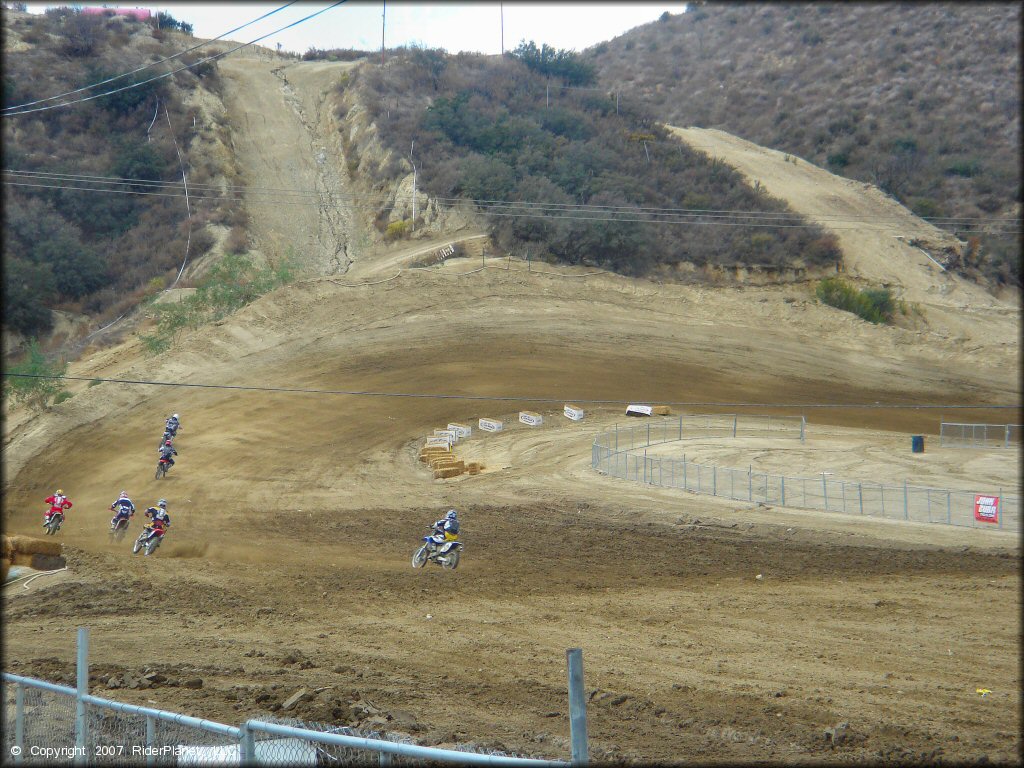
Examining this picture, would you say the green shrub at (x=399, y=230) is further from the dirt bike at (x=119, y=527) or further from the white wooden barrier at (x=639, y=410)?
the dirt bike at (x=119, y=527)

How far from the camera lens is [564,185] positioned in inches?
2516

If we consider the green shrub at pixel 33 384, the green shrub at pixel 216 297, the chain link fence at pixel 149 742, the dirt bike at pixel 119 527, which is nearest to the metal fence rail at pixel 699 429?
the dirt bike at pixel 119 527

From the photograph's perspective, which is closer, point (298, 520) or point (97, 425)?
point (298, 520)

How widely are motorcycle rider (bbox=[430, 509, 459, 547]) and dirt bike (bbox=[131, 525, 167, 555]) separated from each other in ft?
A: 28.8

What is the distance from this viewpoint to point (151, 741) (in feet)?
25.4

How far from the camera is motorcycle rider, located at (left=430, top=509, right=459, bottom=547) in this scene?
22.1 metres

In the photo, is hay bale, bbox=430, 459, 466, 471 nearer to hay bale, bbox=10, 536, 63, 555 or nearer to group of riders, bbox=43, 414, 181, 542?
group of riders, bbox=43, 414, 181, 542

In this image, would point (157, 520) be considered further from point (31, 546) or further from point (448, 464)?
point (448, 464)

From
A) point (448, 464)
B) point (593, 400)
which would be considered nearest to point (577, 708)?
point (448, 464)

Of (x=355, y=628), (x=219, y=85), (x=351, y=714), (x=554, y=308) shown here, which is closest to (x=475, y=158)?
(x=554, y=308)

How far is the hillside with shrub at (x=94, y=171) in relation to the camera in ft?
175

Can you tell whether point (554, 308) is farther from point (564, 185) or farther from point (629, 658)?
point (629, 658)

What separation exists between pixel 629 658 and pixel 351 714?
19.2 feet

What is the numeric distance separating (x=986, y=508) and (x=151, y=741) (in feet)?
81.9
